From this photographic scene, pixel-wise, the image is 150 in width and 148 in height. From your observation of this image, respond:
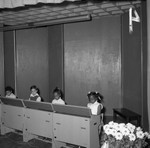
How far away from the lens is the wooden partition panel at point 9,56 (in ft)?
27.0

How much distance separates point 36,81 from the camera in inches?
348

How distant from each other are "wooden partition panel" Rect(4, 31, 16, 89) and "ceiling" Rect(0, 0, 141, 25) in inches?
32.2

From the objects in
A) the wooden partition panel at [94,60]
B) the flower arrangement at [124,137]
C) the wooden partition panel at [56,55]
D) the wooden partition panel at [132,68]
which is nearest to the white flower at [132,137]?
the flower arrangement at [124,137]

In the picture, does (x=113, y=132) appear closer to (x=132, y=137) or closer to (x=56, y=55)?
(x=132, y=137)

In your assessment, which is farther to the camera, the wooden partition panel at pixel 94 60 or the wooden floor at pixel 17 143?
the wooden partition panel at pixel 94 60

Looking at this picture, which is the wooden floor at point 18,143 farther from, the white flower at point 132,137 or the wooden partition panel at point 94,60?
the wooden partition panel at point 94,60

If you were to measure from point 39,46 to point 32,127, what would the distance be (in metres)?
4.69

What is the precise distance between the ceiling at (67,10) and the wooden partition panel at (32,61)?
111cm

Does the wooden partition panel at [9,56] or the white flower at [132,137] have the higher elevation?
the wooden partition panel at [9,56]

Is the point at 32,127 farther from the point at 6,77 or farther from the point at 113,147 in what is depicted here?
the point at 6,77

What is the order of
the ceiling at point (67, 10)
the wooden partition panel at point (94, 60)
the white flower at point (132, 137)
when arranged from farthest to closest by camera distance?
the wooden partition panel at point (94, 60)
the ceiling at point (67, 10)
the white flower at point (132, 137)

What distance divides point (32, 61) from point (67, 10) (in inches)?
120

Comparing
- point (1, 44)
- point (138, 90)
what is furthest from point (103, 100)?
point (1, 44)

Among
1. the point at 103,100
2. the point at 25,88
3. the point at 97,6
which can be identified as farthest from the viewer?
the point at 25,88
